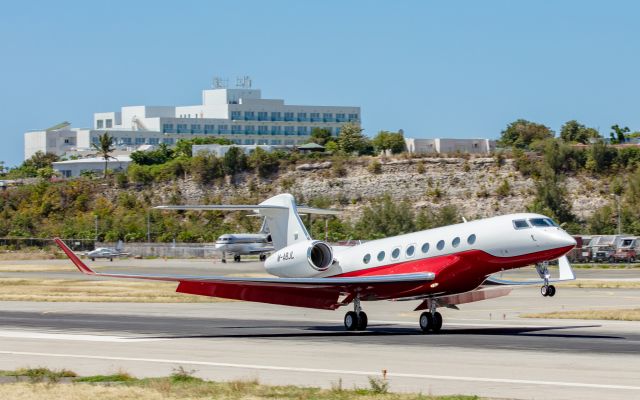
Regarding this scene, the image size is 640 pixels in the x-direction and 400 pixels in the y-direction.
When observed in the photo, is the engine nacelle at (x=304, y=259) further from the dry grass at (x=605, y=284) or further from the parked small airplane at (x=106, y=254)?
the parked small airplane at (x=106, y=254)

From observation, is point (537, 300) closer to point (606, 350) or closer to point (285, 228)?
point (285, 228)

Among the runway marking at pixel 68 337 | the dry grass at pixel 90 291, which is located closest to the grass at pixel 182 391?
the runway marking at pixel 68 337

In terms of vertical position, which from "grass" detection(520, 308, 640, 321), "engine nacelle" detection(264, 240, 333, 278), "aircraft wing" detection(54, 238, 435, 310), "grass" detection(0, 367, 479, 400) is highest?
"engine nacelle" detection(264, 240, 333, 278)

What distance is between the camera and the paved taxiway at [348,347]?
21.5 m

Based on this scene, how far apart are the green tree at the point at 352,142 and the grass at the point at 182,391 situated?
123m

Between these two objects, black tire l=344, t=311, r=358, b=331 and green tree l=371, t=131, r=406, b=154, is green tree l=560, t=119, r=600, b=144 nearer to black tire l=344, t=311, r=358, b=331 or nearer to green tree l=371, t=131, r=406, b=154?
green tree l=371, t=131, r=406, b=154

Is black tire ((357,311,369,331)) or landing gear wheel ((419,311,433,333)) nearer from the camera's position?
landing gear wheel ((419,311,433,333))

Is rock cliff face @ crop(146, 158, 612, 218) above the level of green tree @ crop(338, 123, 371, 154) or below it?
below

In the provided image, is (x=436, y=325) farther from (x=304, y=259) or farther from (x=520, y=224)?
(x=304, y=259)

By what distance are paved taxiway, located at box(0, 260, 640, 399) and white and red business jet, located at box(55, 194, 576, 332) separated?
1133 millimetres

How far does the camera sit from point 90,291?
57.9 metres

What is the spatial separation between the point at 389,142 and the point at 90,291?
318ft

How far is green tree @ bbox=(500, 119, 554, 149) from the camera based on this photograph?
516 ft

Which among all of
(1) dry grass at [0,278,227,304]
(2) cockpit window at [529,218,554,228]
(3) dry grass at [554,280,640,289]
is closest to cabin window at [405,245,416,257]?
(2) cockpit window at [529,218,554,228]
